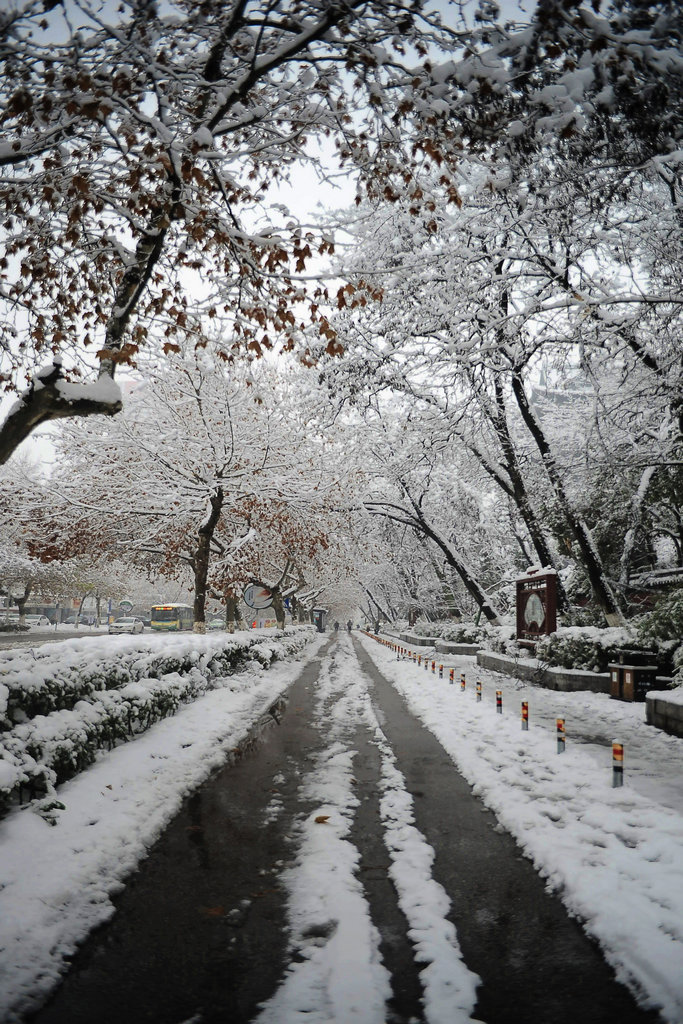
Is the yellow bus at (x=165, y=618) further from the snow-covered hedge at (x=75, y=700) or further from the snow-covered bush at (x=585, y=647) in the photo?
the snow-covered hedge at (x=75, y=700)

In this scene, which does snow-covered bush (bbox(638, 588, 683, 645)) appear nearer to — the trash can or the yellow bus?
the trash can

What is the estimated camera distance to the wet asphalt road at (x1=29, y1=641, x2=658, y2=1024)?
3150mm

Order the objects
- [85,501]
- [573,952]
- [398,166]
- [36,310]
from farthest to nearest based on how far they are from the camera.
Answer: [85,501]
[36,310]
[398,166]
[573,952]

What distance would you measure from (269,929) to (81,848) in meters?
2.02

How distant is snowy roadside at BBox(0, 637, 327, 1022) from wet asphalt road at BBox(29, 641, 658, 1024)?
0.16 metres

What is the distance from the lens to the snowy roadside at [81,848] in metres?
3.51

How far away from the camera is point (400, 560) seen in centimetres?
4297

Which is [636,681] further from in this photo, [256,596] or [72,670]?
[256,596]

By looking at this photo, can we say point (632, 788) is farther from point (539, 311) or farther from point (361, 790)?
point (539, 311)

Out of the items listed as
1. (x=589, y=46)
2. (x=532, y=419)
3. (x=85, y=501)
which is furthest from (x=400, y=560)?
(x=589, y=46)

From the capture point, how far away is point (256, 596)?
25438 mm

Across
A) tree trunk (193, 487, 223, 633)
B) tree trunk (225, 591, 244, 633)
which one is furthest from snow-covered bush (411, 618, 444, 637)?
tree trunk (193, 487, 223, 633)

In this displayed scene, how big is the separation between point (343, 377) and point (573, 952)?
32.8 ft

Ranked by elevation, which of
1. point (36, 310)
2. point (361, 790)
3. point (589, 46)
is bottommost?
point (361, 790)
